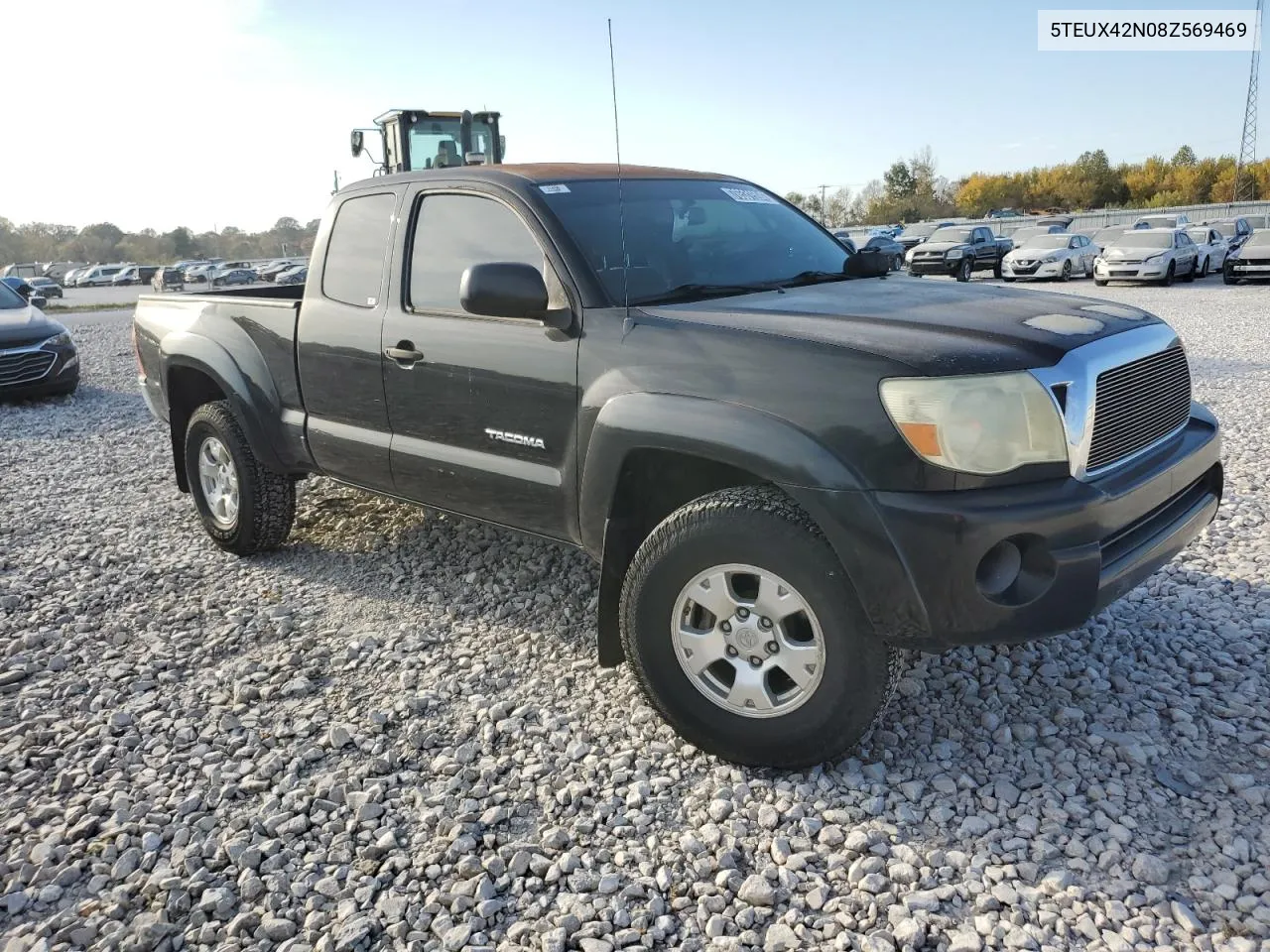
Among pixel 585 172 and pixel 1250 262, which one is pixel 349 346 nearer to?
pixel 585 172

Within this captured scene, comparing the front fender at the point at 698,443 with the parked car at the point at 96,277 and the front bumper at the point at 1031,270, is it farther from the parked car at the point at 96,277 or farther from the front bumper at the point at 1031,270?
the parked car at the point at 96,277

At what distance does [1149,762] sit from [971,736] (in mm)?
534

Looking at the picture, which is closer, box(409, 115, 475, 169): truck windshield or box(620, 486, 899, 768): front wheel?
box(620, 486, 899, 768): front wheel

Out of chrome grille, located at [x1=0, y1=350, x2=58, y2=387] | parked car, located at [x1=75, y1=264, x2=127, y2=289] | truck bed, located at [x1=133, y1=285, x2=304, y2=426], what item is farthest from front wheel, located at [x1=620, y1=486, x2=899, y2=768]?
parked car, located at [x1=75, y1=264, x2=127, y2=289]

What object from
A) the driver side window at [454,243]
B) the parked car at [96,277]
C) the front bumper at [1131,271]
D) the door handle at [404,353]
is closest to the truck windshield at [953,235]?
the front bumper at [1131,271]

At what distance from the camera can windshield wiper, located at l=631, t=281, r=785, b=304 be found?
3.42m

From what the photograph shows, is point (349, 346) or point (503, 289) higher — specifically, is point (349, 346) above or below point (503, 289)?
below

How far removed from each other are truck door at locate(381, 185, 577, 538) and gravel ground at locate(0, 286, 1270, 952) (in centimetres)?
73

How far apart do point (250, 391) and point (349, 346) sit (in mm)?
879

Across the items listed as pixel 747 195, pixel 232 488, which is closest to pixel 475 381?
pixel 747 195

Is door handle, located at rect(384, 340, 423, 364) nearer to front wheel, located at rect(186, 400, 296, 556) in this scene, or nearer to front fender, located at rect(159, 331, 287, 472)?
front fender, located at rect(159, 331, 287, 472)

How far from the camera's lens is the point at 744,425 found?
2.82m

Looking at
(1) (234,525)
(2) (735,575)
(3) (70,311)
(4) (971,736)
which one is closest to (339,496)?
(1) (234,525)

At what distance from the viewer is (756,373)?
2.84 meters
